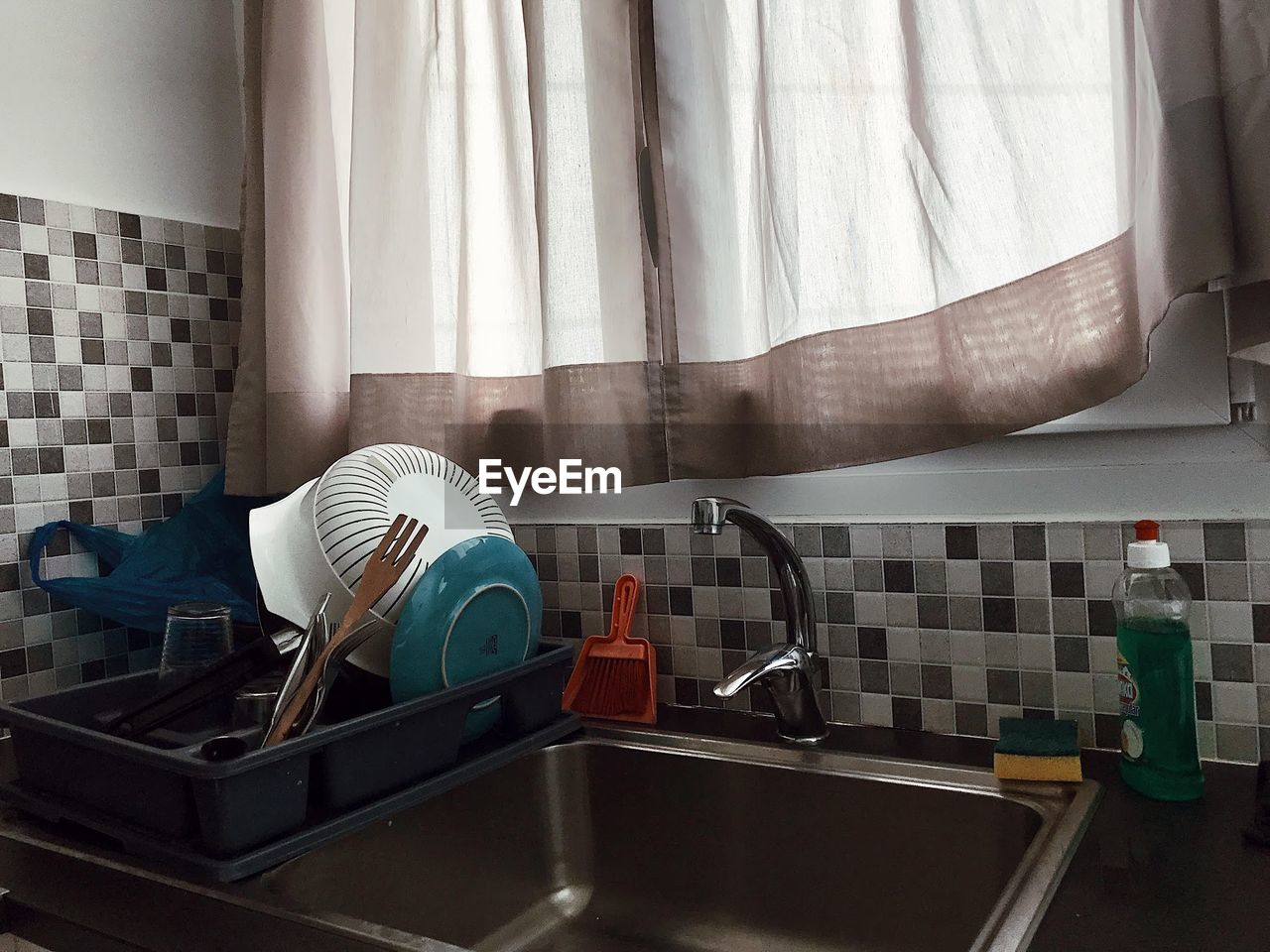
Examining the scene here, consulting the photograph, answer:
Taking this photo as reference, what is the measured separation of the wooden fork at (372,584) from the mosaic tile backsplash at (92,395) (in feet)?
1.94

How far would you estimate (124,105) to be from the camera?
1424mm

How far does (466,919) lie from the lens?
958 millimetres

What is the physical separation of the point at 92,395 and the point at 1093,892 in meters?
1.32

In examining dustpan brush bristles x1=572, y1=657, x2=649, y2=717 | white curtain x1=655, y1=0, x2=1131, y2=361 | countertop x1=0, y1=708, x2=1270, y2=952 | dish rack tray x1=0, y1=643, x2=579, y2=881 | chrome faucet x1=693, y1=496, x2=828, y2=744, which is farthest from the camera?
dustpan brush bristles x1=572, y1=657, x2=649, y2=717

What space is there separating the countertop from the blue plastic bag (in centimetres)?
37

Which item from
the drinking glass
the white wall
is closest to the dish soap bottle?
the drinking glass

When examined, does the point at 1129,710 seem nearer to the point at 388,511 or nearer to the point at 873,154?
the point at 873,154

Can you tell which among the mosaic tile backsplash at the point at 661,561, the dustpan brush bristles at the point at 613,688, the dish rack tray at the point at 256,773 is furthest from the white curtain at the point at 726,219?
the dish rack tray at the point at 256,773

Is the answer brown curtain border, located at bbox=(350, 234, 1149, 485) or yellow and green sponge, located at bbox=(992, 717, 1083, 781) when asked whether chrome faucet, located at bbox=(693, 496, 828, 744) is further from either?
yellow and green sponge, located at bbox=(992, 717, 1083, 781)

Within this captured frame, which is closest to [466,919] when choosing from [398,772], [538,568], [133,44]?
[398,772]

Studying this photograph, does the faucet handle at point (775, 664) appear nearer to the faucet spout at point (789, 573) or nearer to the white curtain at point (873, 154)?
the faucet spout at point (789, 573)

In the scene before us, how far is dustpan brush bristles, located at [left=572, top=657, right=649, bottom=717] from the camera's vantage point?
1.15 meters

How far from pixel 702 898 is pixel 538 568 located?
1.53ft

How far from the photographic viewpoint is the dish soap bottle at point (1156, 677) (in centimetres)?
82
